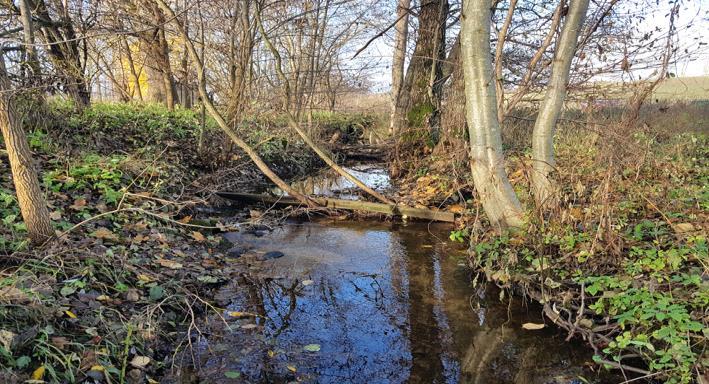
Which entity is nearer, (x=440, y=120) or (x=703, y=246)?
(x=703, y=246)

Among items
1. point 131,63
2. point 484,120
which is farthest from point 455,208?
point 131,63

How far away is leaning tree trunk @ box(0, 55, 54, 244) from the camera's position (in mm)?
A: 3631

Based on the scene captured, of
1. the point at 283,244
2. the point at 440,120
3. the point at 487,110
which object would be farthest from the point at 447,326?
the point at 440,120

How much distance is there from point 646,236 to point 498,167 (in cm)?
162

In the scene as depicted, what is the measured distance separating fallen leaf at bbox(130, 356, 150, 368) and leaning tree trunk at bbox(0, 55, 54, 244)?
159 cm

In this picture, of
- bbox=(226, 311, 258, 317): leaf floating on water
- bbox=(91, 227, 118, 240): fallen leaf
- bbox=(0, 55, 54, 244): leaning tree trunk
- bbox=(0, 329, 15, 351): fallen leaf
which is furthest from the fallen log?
bbox=(0, 329, 15, 351): fallen leaf

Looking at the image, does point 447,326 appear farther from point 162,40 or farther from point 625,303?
point 162,40

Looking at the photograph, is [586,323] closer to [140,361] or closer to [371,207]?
[140,361]

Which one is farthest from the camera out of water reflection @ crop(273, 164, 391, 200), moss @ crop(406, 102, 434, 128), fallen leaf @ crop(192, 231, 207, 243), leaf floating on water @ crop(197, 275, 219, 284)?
moss @ crop(406, 102, 434, 128)

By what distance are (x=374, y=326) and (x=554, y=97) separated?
11.0ft

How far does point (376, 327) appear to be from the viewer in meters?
4.20

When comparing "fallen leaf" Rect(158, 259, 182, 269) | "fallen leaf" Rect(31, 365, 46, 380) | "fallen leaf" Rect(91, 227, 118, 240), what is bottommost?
"fallen leaf" Rect(31, 365, 46, 380)

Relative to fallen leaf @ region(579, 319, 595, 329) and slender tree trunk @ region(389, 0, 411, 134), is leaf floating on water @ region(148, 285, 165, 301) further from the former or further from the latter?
slender tree trunk @ region(389, 0, 411, 134)

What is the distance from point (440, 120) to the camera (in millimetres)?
10203
